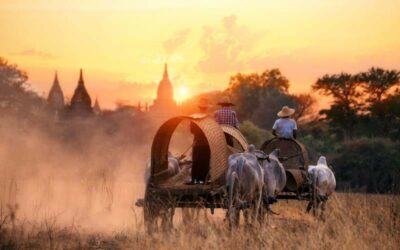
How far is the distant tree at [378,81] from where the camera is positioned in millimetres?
48281

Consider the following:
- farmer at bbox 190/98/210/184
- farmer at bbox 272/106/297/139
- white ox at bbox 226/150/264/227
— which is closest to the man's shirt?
farmer at bbox 272/106/297/139

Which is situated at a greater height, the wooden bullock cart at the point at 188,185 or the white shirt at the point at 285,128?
the white shirt at the point at 285,128

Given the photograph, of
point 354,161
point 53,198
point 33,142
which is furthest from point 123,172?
point 53,198

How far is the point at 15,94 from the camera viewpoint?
42.5 meters

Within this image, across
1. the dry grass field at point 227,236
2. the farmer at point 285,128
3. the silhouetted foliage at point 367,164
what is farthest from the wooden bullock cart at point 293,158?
the silhouetted foliage at point 367,164

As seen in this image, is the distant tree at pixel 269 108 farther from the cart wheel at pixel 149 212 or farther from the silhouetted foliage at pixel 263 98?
the cart wheel at pixel 149 212

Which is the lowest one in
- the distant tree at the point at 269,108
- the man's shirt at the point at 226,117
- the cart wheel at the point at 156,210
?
the cart wheel at the point at 156,210

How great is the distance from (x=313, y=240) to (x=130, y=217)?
4.79 m

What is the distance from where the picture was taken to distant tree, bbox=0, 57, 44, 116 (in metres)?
41.1

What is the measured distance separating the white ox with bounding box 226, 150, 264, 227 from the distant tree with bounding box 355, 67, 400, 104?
3851 centimetres

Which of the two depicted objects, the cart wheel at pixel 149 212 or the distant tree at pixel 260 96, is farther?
the distant tree at pixel 260 96

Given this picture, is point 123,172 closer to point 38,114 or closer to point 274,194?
point 38,114

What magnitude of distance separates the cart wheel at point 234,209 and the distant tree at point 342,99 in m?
33.0

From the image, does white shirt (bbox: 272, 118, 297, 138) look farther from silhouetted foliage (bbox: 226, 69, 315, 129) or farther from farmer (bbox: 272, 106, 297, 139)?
silhouetted foliage (bbox: 226, 69, 315, 129)
